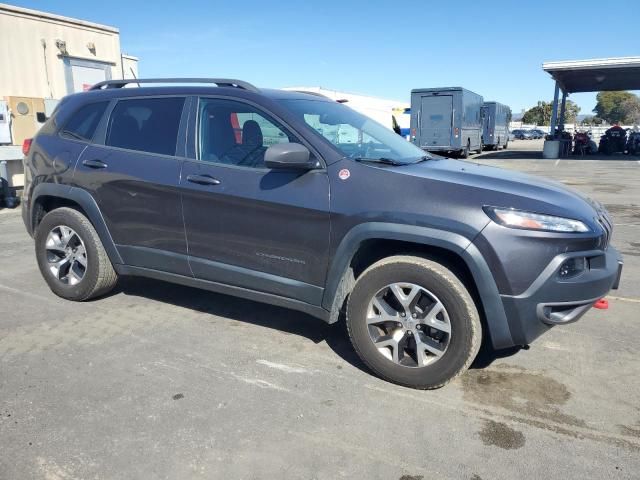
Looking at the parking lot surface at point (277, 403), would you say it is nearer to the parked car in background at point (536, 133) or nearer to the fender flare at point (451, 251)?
the fender flare at point (451, 251)

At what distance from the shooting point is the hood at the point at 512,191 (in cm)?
295

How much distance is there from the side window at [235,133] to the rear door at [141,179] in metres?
0.21

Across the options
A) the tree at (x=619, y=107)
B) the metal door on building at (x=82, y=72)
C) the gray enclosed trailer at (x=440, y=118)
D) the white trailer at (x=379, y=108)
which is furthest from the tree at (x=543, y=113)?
the metal door on building at (x=82, y=72)

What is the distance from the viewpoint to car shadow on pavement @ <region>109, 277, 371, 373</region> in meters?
3.97

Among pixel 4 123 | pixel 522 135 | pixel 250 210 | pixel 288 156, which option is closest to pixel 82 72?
pixel 4 123

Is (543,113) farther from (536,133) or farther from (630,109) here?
(536,133)

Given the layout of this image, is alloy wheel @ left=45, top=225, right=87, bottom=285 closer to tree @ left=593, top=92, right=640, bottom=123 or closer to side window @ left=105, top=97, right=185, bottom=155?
side window @ left=105, top=97, right=185, bottom=155

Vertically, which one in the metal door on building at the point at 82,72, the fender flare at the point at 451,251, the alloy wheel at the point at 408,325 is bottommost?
the alloy wheel at the point at 408,325

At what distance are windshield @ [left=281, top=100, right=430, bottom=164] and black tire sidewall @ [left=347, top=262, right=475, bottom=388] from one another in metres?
0.81

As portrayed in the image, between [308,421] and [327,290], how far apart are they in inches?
33.0

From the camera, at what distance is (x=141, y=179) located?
3.99m

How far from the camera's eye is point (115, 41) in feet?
40.4

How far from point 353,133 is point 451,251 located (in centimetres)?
141

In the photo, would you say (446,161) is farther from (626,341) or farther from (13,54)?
(13,54)
